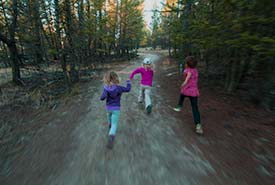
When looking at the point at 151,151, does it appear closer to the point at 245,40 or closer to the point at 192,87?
the point at 192,87

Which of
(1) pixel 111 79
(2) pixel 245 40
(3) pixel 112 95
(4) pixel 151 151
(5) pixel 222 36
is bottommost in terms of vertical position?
(4) pixel 151 151

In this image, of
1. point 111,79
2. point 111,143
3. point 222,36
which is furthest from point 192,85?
point 222,36

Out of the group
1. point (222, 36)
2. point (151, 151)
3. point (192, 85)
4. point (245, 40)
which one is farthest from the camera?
point (222, 36)

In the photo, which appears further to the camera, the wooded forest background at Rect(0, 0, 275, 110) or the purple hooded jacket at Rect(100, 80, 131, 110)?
the wooded forest background at Rect(0, 0, 275, 110)

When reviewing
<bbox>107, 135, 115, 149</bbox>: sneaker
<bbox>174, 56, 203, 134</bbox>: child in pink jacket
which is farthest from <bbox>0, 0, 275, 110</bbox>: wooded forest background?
<bbox>107, 135, 115, 149</bbox>: sneaker

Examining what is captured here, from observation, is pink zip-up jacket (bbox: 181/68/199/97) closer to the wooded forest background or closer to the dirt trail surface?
the dirt trail surface

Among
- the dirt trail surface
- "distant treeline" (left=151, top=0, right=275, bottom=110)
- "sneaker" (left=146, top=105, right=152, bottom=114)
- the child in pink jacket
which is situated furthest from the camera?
"sneaker" (left=146, top=105, right=152, bottom=114)

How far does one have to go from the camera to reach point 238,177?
309cm

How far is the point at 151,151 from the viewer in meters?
3.93

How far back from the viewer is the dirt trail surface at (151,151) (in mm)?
3133

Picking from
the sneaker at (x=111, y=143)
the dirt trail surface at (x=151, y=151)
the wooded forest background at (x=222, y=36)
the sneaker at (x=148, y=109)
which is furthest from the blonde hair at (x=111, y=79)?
the wooded forest background at (x=222, y=36)

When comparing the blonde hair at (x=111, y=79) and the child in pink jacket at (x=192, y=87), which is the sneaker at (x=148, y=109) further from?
the blonde hair at (x=111, y=79)

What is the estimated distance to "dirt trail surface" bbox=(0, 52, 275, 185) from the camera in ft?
10.3

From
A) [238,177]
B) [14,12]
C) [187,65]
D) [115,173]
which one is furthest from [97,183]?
[14,12]
